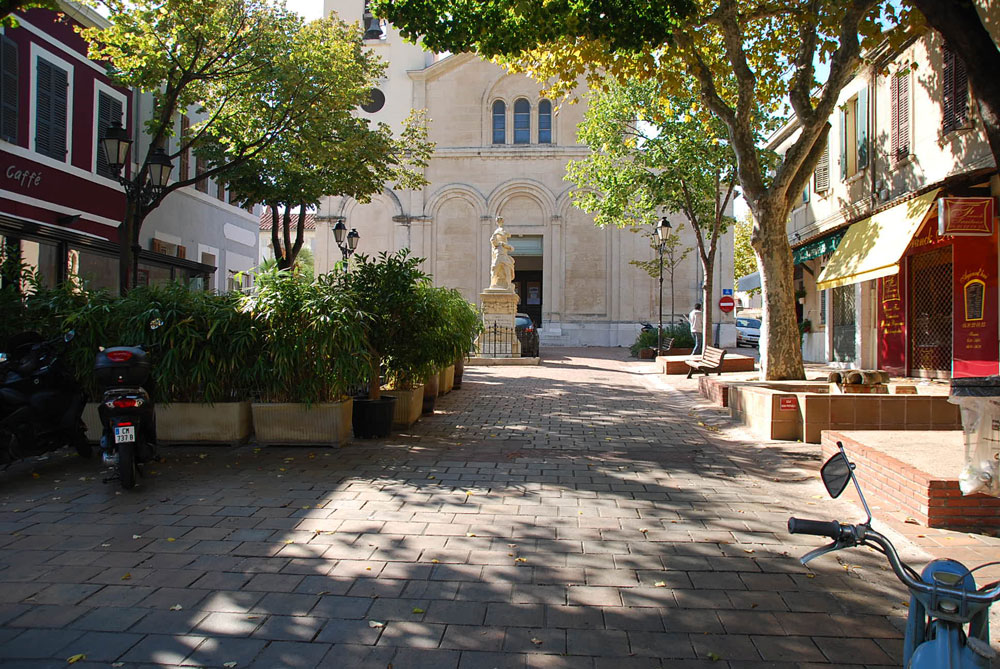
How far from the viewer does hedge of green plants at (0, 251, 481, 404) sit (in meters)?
7.52

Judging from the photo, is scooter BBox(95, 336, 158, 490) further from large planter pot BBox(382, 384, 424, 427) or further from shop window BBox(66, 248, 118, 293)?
shop window BBox(66, 248, 118, 293)

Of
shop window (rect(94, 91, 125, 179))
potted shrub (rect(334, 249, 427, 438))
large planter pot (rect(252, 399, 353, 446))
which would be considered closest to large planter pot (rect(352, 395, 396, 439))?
potted shrub (rect(334, 249, 427, 438))

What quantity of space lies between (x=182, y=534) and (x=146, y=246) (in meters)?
17.4

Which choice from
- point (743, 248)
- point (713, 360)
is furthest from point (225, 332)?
point (743, 248)

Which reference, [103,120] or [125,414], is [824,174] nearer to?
[103,120]

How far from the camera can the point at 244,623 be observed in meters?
3.45

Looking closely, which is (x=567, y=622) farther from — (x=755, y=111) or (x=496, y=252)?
(x=496, y=252)

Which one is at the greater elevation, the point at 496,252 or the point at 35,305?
the point at 496,252

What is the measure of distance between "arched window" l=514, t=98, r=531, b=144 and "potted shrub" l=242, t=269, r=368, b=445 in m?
31.6

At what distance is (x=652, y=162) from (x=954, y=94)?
820 centimetres

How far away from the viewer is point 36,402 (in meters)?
6.30

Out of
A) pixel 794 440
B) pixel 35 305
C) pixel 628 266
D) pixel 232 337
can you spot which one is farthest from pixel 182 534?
pixel 628 266

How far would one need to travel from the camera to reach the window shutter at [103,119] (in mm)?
17969

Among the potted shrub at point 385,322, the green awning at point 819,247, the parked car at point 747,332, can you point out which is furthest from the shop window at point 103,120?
the parked car at point 747,332
